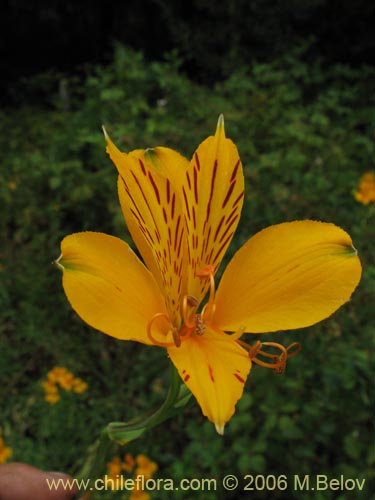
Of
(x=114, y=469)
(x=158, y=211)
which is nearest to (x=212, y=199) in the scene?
(x=158, y=211)

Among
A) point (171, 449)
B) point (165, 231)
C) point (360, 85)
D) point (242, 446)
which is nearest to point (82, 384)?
point (171, 449)

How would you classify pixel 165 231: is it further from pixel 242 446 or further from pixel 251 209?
pixel 251 209

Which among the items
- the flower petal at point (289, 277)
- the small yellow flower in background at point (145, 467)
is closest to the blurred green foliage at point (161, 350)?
the small yellow flower in background at point (145, 467)

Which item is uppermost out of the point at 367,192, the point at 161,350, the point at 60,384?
the point at 367,192

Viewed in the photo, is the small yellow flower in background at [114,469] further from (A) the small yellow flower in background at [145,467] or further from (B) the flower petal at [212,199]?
(B) the flower petal at [212,199]

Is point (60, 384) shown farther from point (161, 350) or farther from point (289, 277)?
point (289, 277)

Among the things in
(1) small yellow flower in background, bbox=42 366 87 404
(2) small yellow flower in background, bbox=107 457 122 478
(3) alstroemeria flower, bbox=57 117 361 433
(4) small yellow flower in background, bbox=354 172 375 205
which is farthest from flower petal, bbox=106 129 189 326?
(4) small yellow flower in background, bbox=354 172 375 205
